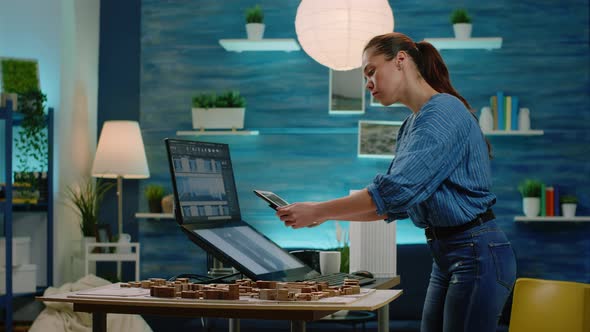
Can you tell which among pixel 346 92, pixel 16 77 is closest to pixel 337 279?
pixel 346 92

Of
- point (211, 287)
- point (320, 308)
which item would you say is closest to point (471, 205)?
point (320, 308)

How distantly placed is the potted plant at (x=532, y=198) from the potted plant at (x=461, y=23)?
3.48 feet

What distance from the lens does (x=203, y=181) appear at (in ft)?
7.45

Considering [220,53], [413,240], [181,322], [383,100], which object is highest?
[220,53]

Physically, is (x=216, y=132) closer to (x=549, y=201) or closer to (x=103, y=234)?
(x=103, y=234)

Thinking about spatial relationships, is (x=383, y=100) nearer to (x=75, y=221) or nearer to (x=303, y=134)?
(x=303, y=134)

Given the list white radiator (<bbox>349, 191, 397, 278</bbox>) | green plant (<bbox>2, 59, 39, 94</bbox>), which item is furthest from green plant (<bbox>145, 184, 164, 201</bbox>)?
white radiator (<bbox>349, 191, 397, 278</bbox>)

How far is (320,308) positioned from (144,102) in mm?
4563

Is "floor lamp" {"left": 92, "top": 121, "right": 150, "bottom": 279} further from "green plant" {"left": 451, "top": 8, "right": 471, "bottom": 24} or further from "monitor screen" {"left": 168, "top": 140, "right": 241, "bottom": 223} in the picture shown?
"monitor screen" {"left": 168, "top": 140, "right": 241, "bottom": 223}

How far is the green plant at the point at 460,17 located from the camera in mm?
5426

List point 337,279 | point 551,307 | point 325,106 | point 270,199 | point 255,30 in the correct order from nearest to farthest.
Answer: point 270,199, point 337,279, point 551,307, point 255,30, point 325,106

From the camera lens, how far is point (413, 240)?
5648mm

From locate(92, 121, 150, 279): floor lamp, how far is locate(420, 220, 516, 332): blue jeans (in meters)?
3.81

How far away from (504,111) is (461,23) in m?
0.65
